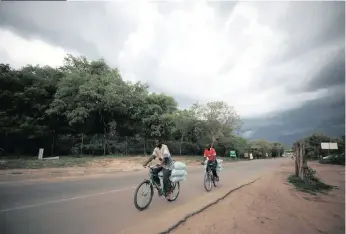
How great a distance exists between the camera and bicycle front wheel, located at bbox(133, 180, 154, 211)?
20.4 feet

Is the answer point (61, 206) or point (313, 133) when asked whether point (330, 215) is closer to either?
point (61, 206)

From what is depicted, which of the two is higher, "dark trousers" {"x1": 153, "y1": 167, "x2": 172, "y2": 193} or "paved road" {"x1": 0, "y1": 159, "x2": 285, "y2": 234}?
"dark trousers" {"x1": 153, "y1": 167, "x2": 172, "y2": 193}

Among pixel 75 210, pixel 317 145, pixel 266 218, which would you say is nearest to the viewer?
pixel 75 210

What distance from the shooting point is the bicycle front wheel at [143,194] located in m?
6.23

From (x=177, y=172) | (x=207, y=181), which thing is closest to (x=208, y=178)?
(x=207, y=181)

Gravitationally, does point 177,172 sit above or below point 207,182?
above

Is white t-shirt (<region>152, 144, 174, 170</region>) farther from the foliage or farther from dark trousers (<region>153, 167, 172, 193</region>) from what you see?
the foliage

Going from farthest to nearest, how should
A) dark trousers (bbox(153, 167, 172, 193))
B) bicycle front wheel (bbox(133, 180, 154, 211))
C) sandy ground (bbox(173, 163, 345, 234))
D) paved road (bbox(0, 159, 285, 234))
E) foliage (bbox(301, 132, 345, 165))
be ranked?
foliage (bbox(301, 132, 345, 165)) < dark trousers (bbox(153, 167, 172, 193)) < bicycle front wheel (bbox(133, 180, 154, 211)) < sandy ground (bbox(173, 163, 345, 234)) < paved road (bbox(0, 159, 285, 234))

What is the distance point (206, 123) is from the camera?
38.5 meters

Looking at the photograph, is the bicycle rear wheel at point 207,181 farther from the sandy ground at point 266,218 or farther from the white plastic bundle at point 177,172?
the white plastic bundle at point 177,172

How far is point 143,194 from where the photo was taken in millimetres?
6484

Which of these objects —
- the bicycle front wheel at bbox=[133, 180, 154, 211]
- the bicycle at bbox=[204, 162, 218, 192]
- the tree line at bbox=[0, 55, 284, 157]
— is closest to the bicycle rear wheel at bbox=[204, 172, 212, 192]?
the bicycle at bbox=[204, 162, 218, 192]

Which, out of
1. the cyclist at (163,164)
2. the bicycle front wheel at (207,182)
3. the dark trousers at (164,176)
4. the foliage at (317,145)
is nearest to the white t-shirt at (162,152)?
the cyclist at (163,164)

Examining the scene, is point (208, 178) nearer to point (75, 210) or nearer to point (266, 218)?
point (266, 218)
